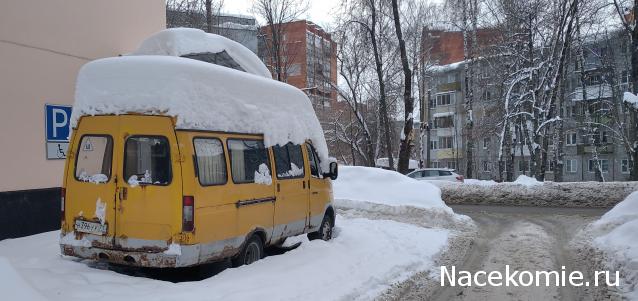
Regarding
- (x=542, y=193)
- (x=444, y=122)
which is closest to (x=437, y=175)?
(x=542, y=193)

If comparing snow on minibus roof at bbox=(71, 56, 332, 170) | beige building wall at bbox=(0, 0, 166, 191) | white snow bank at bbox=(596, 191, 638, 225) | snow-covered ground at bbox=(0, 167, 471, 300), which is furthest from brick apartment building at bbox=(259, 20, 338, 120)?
snow on minibus roof at bbox=(71, 56, 332, 170)

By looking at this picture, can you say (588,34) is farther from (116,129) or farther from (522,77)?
(116,129)

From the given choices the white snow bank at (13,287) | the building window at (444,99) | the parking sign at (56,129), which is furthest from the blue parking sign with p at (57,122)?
the building window at (444,99)

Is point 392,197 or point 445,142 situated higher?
point 445,142

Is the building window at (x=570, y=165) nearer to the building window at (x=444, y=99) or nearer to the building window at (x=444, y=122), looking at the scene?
the building window at (x=444, y=122)

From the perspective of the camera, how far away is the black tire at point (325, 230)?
8.97 metres

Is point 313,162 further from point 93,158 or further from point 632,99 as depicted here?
point 632,99

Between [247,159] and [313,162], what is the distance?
85.8 inches

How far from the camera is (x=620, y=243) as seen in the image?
27.6 feet

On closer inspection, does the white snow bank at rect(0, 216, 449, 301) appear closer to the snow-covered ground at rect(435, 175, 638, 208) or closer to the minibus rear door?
the minibus rear door

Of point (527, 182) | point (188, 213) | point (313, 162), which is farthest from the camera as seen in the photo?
point (527, 182)

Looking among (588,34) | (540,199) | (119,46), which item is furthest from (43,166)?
(588,34)

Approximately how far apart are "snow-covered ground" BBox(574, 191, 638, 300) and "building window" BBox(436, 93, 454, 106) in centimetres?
4713

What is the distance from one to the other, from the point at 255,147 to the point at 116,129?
186 centimetres
